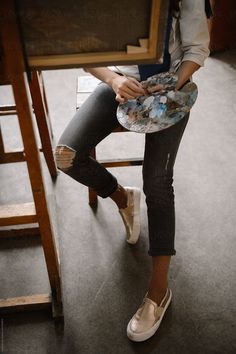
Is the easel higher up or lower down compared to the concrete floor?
higher up

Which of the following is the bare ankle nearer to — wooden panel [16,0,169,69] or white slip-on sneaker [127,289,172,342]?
white slip-on sneaker [127,289,172,342]

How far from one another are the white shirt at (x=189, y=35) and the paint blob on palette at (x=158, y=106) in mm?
78

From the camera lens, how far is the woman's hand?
44.5 inches

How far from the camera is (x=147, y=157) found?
1177 mm

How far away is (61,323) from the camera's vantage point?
50.7 inches

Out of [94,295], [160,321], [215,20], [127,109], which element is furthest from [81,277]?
[215,20]

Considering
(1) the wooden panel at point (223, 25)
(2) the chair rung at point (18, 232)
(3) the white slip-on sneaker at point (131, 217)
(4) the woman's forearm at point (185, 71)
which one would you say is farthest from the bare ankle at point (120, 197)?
(1) the wooden panel at point (223, 25)

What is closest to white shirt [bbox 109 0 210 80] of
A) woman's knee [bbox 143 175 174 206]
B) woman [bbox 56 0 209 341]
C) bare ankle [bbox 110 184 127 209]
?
woman [bbox 56 0 209 341]

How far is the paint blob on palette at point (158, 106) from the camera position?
1047 mm

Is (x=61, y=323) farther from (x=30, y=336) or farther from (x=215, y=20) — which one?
(x=215, y=20)

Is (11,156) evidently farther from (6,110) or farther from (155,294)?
(155,294)

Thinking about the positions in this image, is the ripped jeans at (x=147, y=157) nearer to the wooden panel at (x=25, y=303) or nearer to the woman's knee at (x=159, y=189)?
the woman's knee at (x=159, y=189)

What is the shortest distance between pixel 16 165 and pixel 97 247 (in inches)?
28.9

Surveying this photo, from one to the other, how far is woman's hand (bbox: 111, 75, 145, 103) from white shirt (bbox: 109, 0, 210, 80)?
0.15m
